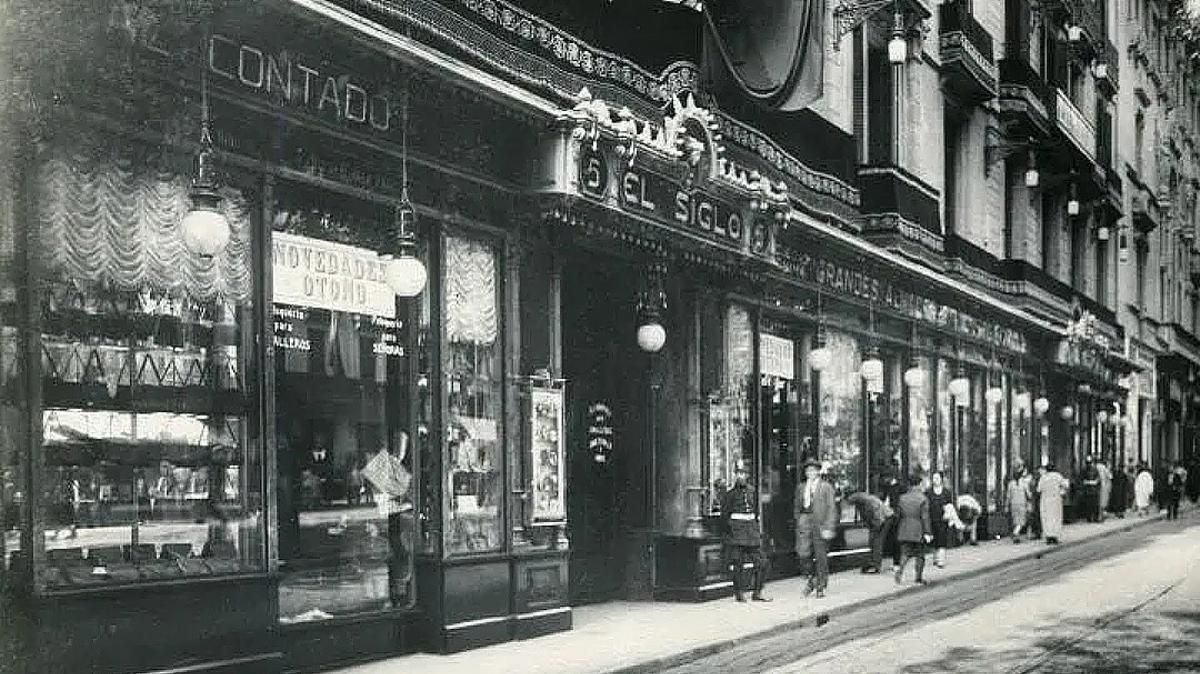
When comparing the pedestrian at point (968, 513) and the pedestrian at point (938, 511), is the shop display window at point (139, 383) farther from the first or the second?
the pedestrian at point (968, 513)

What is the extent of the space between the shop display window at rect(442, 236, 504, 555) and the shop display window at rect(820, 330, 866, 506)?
9986mm

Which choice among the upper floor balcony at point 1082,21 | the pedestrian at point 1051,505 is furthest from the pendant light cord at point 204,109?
the upper floor balcony at point 1082,21

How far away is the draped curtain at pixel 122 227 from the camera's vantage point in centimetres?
977

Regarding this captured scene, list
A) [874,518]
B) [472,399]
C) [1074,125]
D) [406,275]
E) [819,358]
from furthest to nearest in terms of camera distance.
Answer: [1074,125], [874,518], [819,358], [472,399], [406,275]

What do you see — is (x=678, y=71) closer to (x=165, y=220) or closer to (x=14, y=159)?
(x=165, y=220)

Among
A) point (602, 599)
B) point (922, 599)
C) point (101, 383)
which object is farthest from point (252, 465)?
point (922, 599)

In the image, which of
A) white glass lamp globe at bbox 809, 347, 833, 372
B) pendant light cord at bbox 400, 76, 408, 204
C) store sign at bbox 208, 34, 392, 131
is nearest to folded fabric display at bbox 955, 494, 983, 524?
white glass lamp globe at bbox 809, 347, 833, 372

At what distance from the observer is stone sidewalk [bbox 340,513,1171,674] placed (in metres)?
12.6

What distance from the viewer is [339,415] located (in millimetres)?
12734

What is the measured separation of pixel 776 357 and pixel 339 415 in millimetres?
10219

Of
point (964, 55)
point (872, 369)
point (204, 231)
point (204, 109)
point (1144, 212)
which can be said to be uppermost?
point (964, 55)

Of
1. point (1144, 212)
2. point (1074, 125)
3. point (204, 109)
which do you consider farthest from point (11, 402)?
point (1144, 212)

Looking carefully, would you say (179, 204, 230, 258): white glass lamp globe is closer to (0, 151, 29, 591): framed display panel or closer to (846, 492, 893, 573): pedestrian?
(0, 151, 29, 591): framed display panel

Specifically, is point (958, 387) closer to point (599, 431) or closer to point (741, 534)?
point (741, 534)
